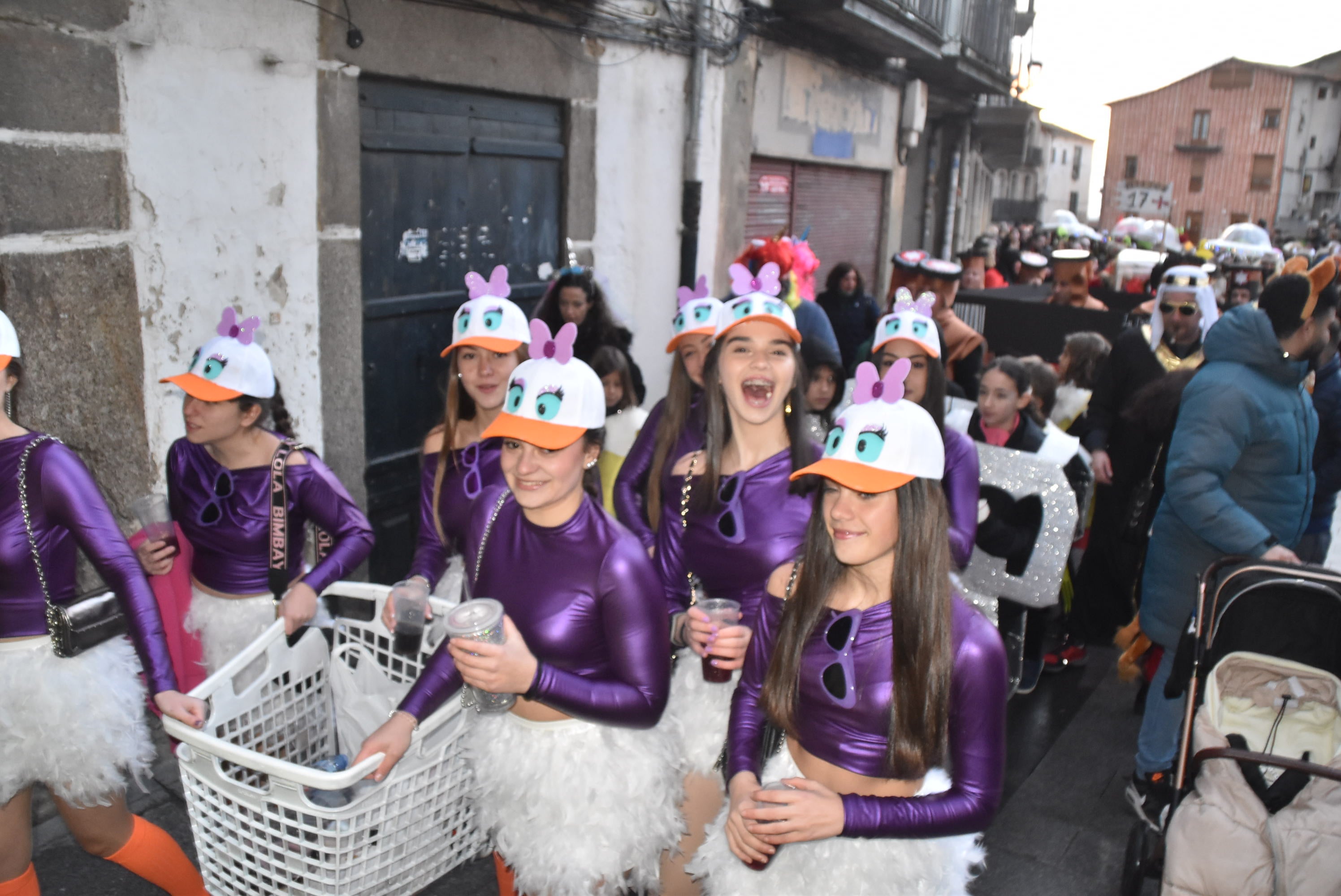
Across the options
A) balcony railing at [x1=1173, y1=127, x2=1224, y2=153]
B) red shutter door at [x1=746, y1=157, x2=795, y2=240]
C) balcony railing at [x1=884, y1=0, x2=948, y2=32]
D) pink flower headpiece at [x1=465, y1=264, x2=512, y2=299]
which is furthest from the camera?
balcony railing at [x1=1173, y1=127, x2=1224, y2=153]

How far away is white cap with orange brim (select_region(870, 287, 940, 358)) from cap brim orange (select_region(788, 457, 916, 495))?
1.96 metres

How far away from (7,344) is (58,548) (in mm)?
561

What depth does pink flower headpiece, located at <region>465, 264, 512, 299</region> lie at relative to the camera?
3.66 meters

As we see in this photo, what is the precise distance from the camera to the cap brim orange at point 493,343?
3.44 metres

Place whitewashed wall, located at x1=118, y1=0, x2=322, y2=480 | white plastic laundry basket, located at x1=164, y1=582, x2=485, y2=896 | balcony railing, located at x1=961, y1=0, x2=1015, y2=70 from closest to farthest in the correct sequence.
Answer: white plastic laundry basket, located at x1=164, y1=582, x2=485, y2=896 < whitewashed wall, located at x1=118, y1=0, x2=322, y2=480 < balcony railing, located at x1=961, y1=0, x2=1015, y2=70

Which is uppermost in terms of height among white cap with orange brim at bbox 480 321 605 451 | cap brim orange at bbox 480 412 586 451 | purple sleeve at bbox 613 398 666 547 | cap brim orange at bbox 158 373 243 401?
white cap with orange brim at bbox 480 321 605 451

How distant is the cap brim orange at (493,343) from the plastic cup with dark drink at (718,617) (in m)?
1.30

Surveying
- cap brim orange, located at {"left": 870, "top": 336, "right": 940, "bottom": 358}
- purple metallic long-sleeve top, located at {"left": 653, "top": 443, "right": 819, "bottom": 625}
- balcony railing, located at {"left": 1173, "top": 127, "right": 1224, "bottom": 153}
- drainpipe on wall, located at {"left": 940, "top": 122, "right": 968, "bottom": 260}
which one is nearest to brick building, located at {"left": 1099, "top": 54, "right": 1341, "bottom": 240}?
balcony railing, located at {"left": 1173, "top": 127, "right": 1224, "bottom": 153}

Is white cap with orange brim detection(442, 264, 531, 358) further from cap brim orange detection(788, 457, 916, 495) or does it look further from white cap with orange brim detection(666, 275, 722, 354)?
cap brim orange detection(788, 457, 916, 495)

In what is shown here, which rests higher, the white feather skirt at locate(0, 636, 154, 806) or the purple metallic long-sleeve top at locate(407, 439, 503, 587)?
the purple metallic long-sleeve top at locate(407, 439, 503, 587)

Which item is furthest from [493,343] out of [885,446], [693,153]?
[693,153]

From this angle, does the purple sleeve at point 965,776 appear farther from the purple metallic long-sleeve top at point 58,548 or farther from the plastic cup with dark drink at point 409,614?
the purple metallic long-sleeve top at point 58,548

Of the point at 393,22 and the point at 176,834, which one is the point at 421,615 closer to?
the point at 176,834

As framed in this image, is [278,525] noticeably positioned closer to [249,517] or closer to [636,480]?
[249,517]
